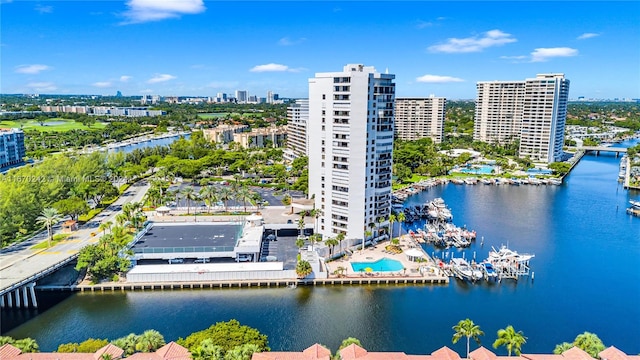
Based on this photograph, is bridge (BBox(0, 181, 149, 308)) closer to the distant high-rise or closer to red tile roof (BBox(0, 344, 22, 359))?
red tile roof (BBox(0, 344, 22, 359))

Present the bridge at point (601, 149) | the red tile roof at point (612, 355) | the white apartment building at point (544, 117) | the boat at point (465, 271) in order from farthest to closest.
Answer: the bridge at point (601, 149) → the white apartment building at point (544, 117) → the boat at point (465, 271) → the red tile roof at point (612, 355)

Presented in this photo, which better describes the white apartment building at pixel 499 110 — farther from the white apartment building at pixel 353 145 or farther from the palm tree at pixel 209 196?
the palm tree at pixel 209 196

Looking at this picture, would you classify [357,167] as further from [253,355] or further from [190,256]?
[253,355]

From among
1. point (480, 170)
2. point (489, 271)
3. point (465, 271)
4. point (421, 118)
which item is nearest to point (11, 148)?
point (465, 271)

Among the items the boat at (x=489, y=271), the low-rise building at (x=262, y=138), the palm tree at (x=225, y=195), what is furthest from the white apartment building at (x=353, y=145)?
the low-rise building at (x=262, y=138)

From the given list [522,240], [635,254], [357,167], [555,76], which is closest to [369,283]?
[357,167]

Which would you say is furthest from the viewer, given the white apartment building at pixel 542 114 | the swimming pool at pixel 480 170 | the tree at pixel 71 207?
the white apartment building at pixel 542 114
